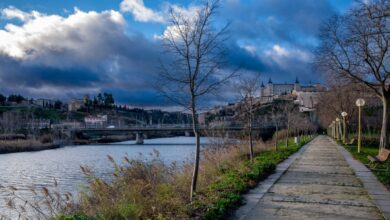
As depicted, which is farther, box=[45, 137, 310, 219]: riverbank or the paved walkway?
the paved walkway

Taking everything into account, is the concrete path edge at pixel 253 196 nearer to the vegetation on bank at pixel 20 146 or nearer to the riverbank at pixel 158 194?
the riverbank at pixel 158 194

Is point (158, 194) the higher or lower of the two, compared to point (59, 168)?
higher

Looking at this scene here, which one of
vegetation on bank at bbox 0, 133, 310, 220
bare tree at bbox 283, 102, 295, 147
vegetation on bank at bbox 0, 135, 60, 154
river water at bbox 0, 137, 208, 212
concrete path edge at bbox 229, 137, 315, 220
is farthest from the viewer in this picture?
vegetation on bank at bbox 0, 135, 60, 154

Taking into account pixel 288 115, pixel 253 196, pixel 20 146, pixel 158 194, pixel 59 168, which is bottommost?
pixel 20 146

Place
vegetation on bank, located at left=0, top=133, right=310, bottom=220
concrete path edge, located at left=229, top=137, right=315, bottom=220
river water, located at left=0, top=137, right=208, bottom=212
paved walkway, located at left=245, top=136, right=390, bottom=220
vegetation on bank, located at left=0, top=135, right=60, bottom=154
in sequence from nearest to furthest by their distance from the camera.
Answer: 1. vegetation on bank, located at left=0, top=133, right=310, bottom=220
2. paved walkway, located at left=245, top=136, right=390, bottom=220
3. concrete path edge, located at left=229, top=137, right=315, bottom=220
4. river water, located at left=0, top=137, right=208, bottom=212
5. vegetation on bank, located at left=0, top=135, right=60, bottom=154

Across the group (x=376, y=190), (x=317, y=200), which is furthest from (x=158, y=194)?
(x=376, y=190)

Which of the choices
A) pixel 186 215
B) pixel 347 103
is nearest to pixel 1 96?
pixel 347 103

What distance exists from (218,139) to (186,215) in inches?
637

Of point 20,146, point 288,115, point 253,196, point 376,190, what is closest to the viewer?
point 253,196

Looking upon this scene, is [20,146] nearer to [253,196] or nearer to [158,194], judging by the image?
[158,194]

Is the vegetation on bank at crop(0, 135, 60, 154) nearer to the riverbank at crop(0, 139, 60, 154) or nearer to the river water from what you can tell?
the riverbank at crop(0, 139, 60, 154)

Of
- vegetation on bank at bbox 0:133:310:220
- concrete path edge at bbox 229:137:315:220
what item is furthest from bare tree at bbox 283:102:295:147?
concrete path edge at bbox 229:137:315:220

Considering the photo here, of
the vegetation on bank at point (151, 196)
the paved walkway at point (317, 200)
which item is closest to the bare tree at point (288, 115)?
the vegetation on bank at point (151, 196)

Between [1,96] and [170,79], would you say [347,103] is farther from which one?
[1,96]
